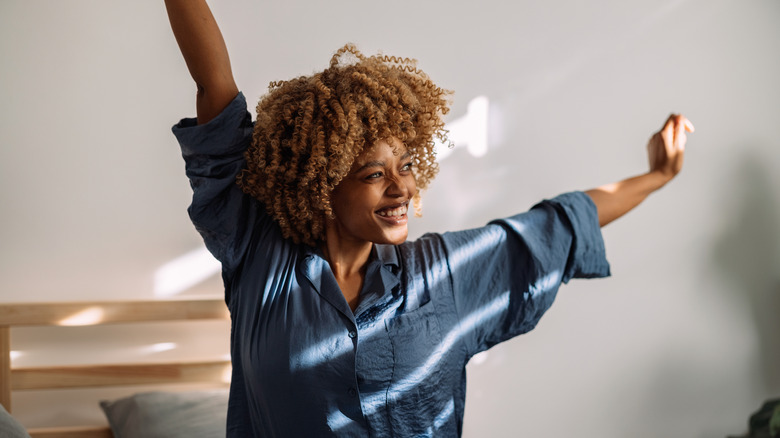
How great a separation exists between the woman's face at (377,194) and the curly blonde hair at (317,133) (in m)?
0.02

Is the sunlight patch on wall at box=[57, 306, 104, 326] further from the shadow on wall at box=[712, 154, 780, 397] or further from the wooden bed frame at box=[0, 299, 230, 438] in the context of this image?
the shadow on wall at box=[712, 154, 780, 397]

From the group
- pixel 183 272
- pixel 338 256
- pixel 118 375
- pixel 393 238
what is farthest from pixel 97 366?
pixel 393 238

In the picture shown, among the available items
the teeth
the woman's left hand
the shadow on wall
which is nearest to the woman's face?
the teeth

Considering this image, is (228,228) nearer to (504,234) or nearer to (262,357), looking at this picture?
(262,357)

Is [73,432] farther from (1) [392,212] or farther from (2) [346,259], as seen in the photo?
(1) [392,212]

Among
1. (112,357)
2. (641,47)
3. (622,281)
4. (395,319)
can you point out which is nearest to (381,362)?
(395,319)

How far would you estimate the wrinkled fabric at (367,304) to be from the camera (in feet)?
3.76

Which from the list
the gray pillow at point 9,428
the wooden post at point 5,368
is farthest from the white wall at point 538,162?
the gray pillow at point 9,428

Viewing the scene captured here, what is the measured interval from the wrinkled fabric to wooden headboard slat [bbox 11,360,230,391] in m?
0.70

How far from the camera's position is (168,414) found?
1.73 meters

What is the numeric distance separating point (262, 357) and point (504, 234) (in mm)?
497

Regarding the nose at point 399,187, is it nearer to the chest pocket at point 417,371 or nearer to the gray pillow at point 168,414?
the chest pocket at point 417,371

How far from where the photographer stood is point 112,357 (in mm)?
1895

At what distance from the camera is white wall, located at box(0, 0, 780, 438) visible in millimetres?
1830
